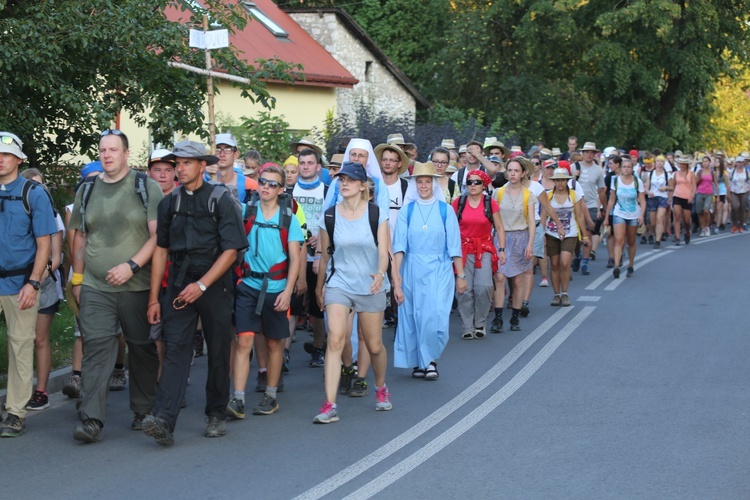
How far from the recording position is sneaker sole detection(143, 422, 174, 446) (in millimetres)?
7312

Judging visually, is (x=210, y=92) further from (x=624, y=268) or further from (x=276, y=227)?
(x=624, y=268)

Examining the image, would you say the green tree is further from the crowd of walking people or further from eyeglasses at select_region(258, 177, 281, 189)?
eyeglasses at select_region(258, 177, 281, 189)

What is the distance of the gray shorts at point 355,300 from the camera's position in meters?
8.58

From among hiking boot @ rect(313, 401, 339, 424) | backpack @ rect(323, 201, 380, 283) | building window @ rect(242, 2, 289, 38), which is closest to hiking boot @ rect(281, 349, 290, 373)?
backpack @ rect(323, 201, 380, 283)

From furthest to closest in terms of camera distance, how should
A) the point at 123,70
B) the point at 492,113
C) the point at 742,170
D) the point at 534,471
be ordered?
the point at 492,113, the point at 742,170, the point at 123,70, the point at 534,471

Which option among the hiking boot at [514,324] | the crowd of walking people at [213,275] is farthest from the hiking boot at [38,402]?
the hiking boot at [514,324]

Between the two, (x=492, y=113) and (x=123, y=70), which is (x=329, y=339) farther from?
(x=492, y=113)

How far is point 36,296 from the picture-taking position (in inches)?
324

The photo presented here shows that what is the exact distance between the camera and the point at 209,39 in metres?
12.7

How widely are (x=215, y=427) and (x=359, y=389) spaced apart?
178 cm

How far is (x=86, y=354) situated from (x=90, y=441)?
1.87ft

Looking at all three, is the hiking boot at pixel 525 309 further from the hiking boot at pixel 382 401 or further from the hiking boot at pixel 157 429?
the hiking boot at pixel 157 429

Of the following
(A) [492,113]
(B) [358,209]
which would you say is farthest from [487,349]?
(A) [492,113]

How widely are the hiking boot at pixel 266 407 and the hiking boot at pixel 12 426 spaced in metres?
1.64
